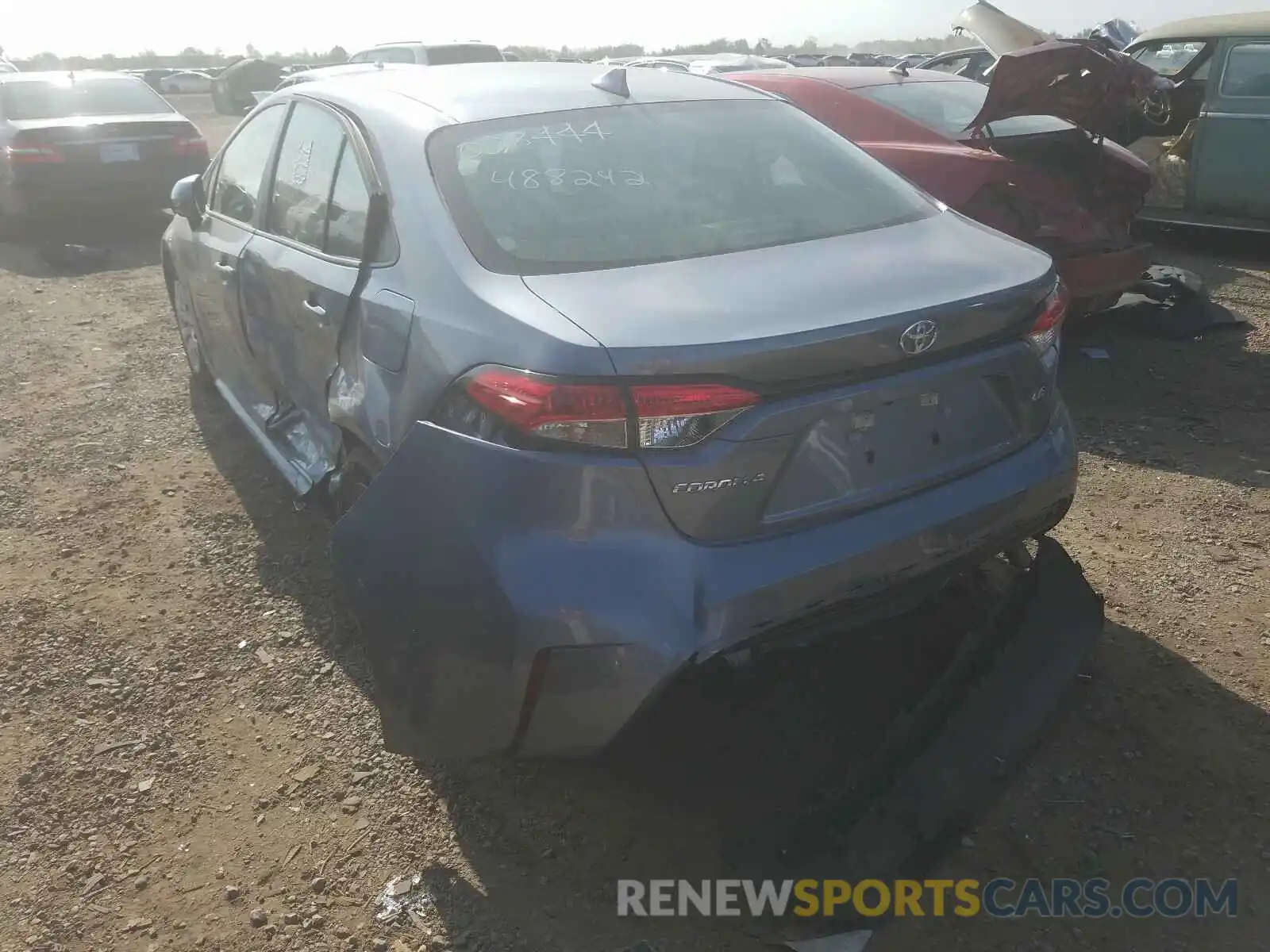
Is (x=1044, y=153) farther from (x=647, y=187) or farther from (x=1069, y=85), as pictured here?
(x=647, y=187)

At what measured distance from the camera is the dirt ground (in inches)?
90.4

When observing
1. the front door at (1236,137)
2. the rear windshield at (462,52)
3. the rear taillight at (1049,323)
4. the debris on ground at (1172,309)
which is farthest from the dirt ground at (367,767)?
the rear windshield at (462,52)

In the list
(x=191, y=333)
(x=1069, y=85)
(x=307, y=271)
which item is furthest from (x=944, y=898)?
(x=191, y=333)

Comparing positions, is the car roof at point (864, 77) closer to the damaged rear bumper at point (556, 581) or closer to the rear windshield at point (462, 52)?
the damaged rear bumper at point (556, 581)

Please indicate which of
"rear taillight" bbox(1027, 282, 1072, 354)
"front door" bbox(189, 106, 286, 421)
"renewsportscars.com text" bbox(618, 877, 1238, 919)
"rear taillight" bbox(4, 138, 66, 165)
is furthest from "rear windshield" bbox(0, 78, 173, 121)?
"renewsportscars.com text" bbox(618, 877, 1238, 919)

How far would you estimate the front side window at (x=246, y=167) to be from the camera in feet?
12.4

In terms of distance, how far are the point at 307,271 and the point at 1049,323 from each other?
2.08 meters

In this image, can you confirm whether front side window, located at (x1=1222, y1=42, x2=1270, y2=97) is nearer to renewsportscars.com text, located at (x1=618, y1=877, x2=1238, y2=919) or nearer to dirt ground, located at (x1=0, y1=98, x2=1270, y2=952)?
dirt ground, located at (x1=0, y1=98, x2=1270, y2=952)

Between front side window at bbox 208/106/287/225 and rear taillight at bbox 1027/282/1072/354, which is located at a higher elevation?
front side window at bbox 208/106/287/225

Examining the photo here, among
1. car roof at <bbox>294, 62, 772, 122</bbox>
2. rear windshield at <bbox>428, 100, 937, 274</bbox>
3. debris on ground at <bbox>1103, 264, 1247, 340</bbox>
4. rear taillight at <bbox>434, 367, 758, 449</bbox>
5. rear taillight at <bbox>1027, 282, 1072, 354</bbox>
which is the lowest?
debris on ground at <bbox>1103, 264, 1247, 340</bbox>

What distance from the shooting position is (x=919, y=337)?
2.14 m

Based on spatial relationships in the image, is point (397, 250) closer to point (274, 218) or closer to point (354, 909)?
point (274, 218)

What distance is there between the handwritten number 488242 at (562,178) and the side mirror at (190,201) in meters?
2.35

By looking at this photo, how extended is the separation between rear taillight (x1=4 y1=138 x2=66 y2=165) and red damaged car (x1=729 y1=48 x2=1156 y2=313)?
273 inches
